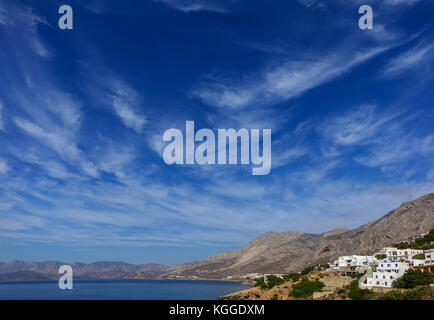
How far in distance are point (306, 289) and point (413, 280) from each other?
69.0 ft

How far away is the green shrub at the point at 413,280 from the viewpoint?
180ft

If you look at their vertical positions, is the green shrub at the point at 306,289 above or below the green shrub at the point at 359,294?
below

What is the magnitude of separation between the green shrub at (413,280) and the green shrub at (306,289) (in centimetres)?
1527

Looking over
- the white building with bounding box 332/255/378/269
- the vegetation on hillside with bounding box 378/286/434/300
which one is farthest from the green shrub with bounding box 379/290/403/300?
the white building with bounding box 332/255/378/269

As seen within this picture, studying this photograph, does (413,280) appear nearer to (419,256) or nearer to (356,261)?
(419,256)

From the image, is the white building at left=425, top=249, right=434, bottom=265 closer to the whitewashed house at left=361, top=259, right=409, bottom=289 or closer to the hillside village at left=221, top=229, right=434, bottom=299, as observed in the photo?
the hillside village at left=221, top=229, right=434, bottom=299

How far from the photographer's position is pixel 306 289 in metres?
68.5

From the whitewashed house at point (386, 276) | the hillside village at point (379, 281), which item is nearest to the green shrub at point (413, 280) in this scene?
the hillside village at point (379, 281)

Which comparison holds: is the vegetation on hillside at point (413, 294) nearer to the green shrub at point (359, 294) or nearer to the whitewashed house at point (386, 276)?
the green shrub at point (359, 294)
